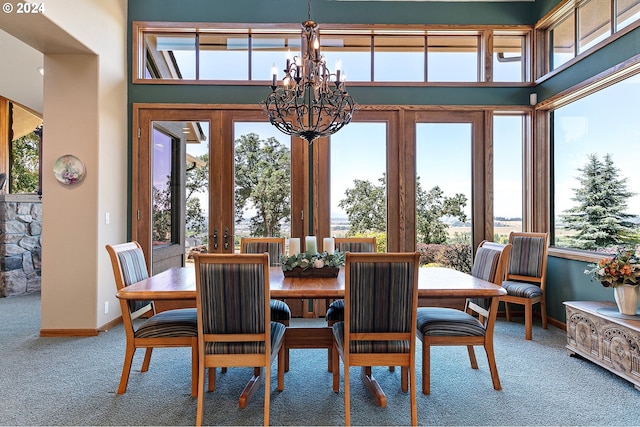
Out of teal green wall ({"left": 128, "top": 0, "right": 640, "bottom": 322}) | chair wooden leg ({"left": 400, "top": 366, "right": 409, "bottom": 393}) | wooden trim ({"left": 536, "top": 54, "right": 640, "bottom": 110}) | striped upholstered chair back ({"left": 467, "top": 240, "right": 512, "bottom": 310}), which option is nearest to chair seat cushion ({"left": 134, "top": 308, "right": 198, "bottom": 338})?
chair wooden leg ({"left": 400, "top": 366, "right": 409, "bottom": 393})

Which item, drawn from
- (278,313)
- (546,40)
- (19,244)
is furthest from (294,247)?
(19,244)

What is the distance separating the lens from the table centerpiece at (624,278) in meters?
2.63

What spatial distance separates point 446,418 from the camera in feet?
7.06

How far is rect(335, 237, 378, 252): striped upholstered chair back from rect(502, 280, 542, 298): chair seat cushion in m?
1.53

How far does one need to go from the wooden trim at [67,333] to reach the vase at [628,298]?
4424 millimetres

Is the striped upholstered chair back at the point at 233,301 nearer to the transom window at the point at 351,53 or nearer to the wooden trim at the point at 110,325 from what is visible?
the wooden trim at the point at 110,325

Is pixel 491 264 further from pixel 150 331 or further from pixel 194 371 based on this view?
pixel 150 331

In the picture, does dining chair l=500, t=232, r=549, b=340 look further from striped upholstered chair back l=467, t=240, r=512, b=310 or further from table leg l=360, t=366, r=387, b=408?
table leg l=360, t=366, r=387, b=408

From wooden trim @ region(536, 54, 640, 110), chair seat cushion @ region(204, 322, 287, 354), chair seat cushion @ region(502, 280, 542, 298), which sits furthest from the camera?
chair seat cushion @ region(502, 280, 542, 298)

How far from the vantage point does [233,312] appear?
2010 millimetres

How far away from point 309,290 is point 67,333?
286cm

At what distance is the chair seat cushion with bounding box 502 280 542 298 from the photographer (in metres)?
3.60

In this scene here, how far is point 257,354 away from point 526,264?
3.13 meters

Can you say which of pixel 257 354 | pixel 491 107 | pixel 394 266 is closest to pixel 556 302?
pixel 491 107
